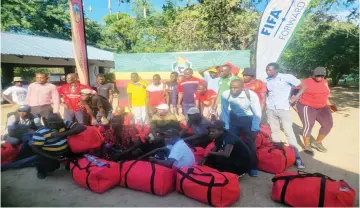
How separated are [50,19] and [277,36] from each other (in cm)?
2028

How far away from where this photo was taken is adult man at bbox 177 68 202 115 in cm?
628

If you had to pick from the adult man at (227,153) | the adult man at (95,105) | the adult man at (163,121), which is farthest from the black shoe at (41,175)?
the adult man at (227,153)

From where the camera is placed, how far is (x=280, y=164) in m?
4.28

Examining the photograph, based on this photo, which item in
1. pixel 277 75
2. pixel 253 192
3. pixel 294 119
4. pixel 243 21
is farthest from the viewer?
pixel 243 21

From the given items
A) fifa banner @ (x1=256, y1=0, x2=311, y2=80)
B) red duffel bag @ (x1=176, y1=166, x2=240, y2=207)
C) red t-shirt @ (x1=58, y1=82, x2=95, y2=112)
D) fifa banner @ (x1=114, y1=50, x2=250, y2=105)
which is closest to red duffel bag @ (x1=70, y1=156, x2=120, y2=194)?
red duffel bag @ (x1=176, y1=166, x2=240, y2=207)

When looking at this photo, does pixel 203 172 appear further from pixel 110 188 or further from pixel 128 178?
pixel 110 188

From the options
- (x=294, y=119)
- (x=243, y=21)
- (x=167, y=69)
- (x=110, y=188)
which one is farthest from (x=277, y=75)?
(x=243, y=21)

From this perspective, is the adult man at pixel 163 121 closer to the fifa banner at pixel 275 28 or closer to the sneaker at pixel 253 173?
the sneaker at pixel 253 173

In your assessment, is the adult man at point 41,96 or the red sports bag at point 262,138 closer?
the red sports bag at point 262,138

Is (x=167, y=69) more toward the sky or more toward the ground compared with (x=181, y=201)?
more toward the sky

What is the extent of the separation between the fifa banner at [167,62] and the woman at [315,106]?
3501mm

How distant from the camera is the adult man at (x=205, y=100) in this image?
6.34m

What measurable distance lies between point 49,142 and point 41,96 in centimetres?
203

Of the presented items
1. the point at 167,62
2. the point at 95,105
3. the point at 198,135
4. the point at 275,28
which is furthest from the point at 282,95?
the point at 167,62
